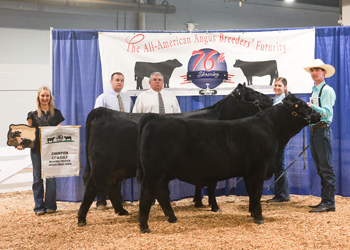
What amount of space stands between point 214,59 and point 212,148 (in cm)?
206

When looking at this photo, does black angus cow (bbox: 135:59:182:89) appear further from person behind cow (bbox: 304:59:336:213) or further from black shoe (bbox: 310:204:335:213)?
black shoe (bbox: 310:204:335:213)

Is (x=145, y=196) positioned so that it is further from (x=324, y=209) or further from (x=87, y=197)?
(x=324, y=209)

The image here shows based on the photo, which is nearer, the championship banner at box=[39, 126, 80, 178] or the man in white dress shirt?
the championship banner at box=[39, 126, 80, 178]

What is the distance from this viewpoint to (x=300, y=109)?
3750mm

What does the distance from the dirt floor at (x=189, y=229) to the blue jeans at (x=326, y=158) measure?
0.85 feet

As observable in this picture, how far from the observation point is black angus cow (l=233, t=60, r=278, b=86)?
509 cm

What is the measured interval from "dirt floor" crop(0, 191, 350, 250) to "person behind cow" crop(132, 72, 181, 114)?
1328 millimetres

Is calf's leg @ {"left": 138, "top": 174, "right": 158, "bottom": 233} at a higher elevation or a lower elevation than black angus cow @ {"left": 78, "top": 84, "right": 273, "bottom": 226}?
lower

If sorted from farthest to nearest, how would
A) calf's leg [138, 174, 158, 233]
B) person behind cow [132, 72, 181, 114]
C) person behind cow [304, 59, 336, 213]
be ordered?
person behind cow [132, 72, 181, 114] → person behind cow [304, 59, 336, 213] → calf's leg [138, 174, 158, 233]

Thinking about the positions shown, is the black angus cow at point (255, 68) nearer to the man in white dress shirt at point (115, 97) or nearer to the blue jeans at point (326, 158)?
the blue jeans at point (326, 158)

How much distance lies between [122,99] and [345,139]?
3.33m

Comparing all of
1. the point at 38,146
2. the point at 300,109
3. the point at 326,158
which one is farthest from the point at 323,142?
the point at 38,146

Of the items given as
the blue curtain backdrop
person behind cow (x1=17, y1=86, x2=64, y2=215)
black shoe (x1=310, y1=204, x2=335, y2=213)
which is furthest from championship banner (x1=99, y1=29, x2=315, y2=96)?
black shoe (x1=310, y1=204, x2=335, y2=213)

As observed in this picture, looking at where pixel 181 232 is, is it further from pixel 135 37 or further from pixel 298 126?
pixel 135 37
